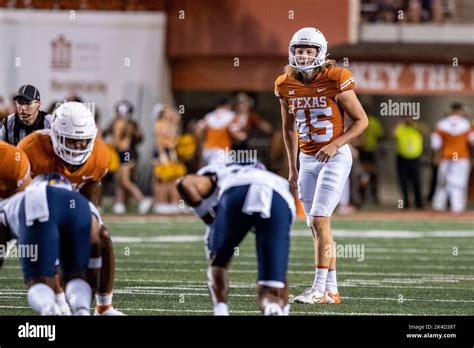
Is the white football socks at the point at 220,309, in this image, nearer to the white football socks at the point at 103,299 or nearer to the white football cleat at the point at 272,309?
the white football cleat at the point at 272,309

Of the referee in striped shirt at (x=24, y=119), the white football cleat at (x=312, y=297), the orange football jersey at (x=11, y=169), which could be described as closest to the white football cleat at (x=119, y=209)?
the referee in striped shirt at (x=24, y=119)

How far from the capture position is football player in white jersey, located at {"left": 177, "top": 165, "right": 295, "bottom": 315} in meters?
7.16

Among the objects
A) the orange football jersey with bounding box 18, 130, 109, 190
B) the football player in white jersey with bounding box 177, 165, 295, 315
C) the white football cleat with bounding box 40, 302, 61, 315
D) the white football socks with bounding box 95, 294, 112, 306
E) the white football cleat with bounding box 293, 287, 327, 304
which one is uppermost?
the orange football jersey with bounding box 18, 130, 109, 190

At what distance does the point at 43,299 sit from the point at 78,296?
0.32m

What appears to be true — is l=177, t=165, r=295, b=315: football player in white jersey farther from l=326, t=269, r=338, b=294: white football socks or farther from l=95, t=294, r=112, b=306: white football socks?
l=326, t=269, r=338, b=294: white football socks

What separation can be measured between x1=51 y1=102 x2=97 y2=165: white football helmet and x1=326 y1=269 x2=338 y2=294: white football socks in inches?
100

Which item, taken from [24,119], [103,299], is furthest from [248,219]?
[24,119]

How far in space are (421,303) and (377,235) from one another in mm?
7250

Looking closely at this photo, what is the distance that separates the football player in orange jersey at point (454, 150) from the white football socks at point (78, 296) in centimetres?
1466

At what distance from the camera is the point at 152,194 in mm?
24062

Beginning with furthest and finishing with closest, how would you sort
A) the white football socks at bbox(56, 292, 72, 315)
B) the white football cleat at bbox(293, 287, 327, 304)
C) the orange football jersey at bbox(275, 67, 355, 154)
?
the orange football jersey at bbox(275, 67, 355, 154) → the white football cleat at bbox(293, 287, 327, 304) → the white football socks at bbox(56, 292, 72, 315)

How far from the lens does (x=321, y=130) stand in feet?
31.8

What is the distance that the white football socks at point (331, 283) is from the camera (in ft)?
31.5

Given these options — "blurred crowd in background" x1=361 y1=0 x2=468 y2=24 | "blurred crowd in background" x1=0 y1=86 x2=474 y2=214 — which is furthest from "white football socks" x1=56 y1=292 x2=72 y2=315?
"blurred crowd in background" x1=361 y1=0 x2=468 y2=24
